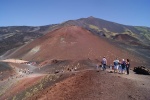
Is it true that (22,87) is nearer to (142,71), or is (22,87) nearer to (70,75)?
(70,75)

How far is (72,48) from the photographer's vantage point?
74.2 metres

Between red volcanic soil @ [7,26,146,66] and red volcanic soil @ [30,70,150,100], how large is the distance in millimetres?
41854

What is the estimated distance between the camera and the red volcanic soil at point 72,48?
69938mm

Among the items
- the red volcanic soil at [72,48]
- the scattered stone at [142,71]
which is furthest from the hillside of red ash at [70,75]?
the scattered stone at [142,71]

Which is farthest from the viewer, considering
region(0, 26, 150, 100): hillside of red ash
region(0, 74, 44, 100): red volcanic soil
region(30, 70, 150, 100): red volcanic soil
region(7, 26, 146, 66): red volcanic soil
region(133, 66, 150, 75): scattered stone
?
region(7, 26, 146, 66): red volcanic soil

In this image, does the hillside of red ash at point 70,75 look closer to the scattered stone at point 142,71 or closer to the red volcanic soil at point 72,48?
the red volcanic soil at point 72,48

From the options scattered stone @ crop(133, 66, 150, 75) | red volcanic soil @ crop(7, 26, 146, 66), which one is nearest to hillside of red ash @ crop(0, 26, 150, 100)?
red volcanic soil @ crop(7, 26, 146, 66)

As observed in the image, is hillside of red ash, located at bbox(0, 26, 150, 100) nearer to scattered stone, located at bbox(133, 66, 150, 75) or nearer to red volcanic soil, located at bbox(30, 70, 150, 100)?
red volcanic soil, located at bbox(30, 70, 150, 100)

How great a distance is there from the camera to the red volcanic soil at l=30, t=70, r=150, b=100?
19.8m

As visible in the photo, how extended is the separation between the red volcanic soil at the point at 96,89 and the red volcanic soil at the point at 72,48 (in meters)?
41.9

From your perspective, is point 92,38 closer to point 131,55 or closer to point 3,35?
point 131,55

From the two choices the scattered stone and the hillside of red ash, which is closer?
the hillside of red ash

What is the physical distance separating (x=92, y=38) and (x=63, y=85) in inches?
2339

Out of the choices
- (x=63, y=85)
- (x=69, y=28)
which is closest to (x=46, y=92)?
(x=63, y=85)
